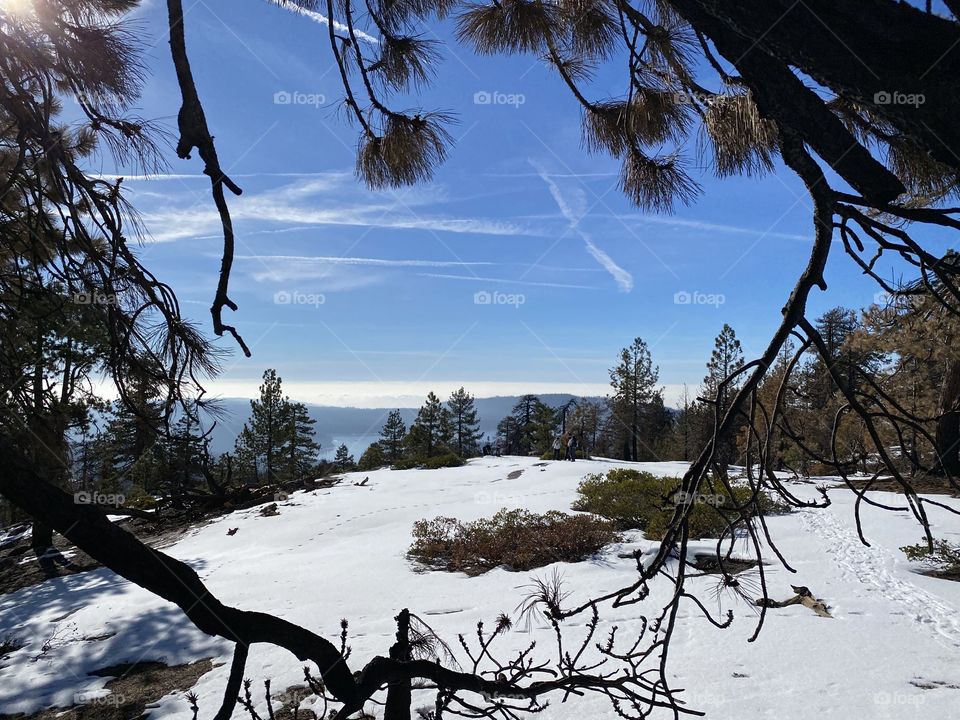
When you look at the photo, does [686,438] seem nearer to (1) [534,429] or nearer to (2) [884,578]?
(1) [534,429]

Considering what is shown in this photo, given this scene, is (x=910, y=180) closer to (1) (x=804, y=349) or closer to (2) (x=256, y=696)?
(1) (x=804, y=349)

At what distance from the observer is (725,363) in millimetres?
30984

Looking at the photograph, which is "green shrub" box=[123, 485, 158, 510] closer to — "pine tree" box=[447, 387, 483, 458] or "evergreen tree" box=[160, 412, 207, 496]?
"evergreen tree" box=[160, 412, 207, 496]

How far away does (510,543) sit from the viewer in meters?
7.61

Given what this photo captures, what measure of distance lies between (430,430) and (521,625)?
114 ft

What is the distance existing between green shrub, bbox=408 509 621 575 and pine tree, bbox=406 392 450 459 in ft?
91.9

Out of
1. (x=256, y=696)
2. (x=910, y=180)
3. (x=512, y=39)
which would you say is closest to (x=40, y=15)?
(x=512, y=39)

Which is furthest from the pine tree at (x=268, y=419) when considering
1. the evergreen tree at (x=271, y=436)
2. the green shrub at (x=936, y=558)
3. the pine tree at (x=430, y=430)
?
the green shrub at (x=936, y=558)

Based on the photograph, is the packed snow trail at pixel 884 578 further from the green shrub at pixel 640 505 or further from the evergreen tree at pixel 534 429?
the evergreen tree at pixel 534 429

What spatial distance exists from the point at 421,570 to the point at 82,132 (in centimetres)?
609

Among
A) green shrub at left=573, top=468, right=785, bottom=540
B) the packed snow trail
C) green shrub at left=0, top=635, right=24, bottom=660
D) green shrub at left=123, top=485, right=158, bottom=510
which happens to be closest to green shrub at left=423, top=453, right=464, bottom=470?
green shrub at left=573, top=468, right=785, bottom=540

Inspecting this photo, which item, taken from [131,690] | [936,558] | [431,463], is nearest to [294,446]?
[431,463]

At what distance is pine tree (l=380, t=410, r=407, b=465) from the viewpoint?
46375 millimetres

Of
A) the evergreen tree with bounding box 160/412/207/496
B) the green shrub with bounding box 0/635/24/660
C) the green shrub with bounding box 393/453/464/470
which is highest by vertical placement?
the evergreen tree with bounding box 160/412/207/496
